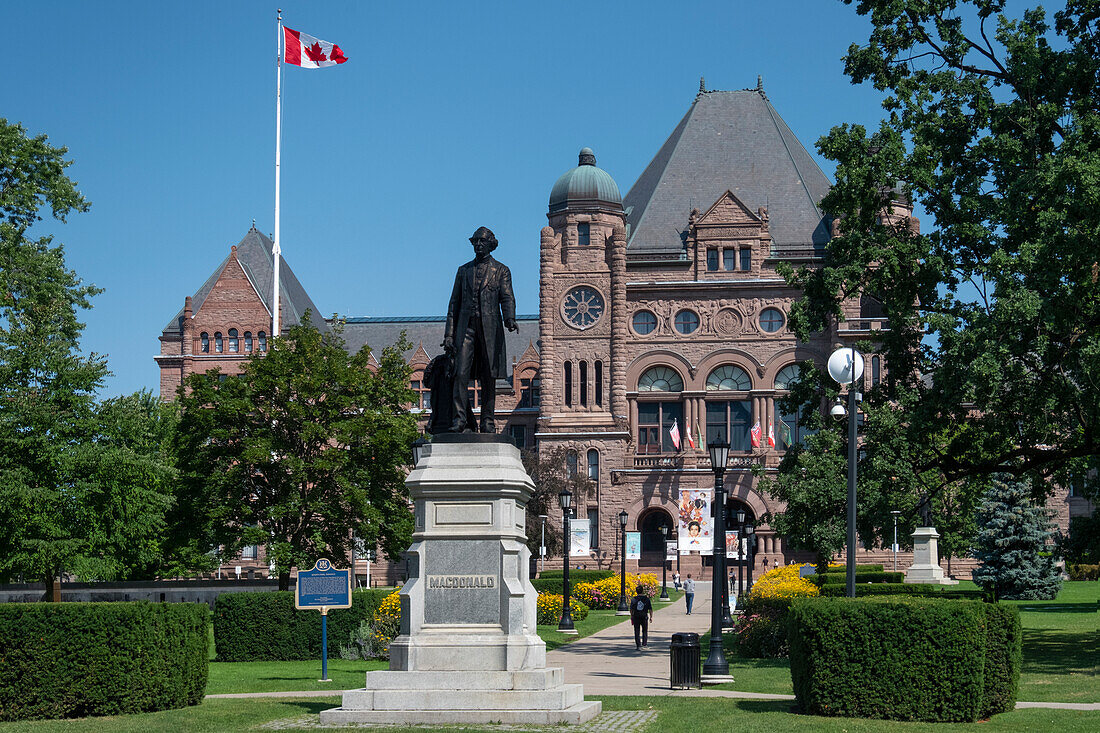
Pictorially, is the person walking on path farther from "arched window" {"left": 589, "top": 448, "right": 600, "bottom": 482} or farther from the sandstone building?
"arched window" {"left": 589, "top": 448, "right": 600, "bottom": 482}

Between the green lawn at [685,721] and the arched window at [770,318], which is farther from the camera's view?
the arched window at [770,318]

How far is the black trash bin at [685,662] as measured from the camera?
2102cm

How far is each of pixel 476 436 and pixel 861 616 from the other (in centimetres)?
532

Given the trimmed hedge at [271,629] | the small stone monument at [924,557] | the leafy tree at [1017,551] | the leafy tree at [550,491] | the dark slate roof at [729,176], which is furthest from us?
the dark slate roof at [729,176]

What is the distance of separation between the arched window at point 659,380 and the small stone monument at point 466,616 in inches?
2492

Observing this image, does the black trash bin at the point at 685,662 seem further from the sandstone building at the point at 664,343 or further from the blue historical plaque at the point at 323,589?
the sandstone building at the point at 664,343

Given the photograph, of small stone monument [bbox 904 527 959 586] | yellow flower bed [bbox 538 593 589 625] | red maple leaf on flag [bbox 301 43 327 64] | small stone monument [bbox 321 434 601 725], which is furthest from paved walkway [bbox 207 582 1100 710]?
red maple leaf on flag [bbox 301 43 327 64]

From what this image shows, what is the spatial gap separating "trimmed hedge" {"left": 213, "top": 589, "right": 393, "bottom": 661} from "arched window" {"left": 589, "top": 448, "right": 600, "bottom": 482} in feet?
160

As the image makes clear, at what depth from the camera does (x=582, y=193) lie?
79062 millimetres

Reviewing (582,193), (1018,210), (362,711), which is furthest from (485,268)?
(582,193)

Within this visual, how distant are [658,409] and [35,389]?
159 ft

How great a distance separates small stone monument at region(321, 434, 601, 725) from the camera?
15.0 m

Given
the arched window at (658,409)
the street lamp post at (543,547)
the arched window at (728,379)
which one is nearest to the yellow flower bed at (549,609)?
the street lamp post at (543,547)

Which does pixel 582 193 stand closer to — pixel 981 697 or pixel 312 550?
pixel 312 550
